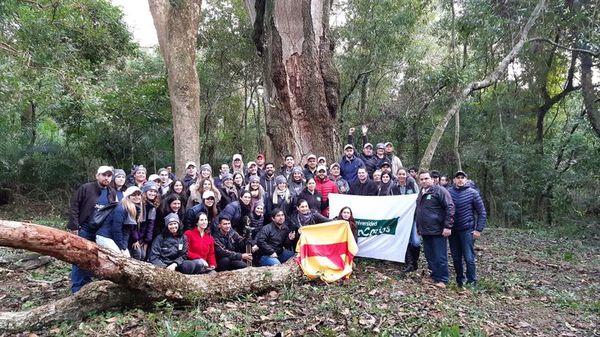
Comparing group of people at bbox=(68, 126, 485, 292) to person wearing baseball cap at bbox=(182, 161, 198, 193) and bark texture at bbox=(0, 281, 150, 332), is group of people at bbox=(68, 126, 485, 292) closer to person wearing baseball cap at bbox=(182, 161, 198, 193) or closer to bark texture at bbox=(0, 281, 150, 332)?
person wearing baseball cap at bbox=(182, 161, 198, 193)

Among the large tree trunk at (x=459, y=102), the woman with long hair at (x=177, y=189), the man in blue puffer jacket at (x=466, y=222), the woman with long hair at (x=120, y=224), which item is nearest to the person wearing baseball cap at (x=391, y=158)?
the large tree trunk at (x=459, y=102)

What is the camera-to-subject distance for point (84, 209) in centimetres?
663

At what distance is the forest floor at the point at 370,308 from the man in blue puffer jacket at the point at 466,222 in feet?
1.47

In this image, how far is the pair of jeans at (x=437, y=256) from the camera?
773 cm

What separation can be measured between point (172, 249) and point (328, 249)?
8.55 ft

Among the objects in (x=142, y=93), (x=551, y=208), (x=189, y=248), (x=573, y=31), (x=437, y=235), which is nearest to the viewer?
(x=189, y=248)

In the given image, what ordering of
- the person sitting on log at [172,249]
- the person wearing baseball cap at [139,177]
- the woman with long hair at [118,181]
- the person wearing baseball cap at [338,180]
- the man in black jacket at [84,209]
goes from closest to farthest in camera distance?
the man in black jacket at [84,209]
the person sitting on log at [172,249]
the woman with long hair at [118,181]
the person wearing baseball cap at [139,177]
the person wearing baseball cap at [338,180]

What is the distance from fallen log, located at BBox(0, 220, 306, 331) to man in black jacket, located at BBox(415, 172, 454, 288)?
2.48m

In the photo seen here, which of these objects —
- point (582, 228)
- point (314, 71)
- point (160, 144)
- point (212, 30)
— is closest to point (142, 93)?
point (160, 144)

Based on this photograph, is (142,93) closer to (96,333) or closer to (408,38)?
(408,38)

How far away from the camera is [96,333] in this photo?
5035 millimetres

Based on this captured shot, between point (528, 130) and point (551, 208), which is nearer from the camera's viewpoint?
point (551, 208)

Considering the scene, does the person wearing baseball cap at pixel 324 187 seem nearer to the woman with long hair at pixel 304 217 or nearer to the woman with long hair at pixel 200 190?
the woman with long hair at pixel 304 217

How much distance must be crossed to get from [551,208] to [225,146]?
15.8 meters
